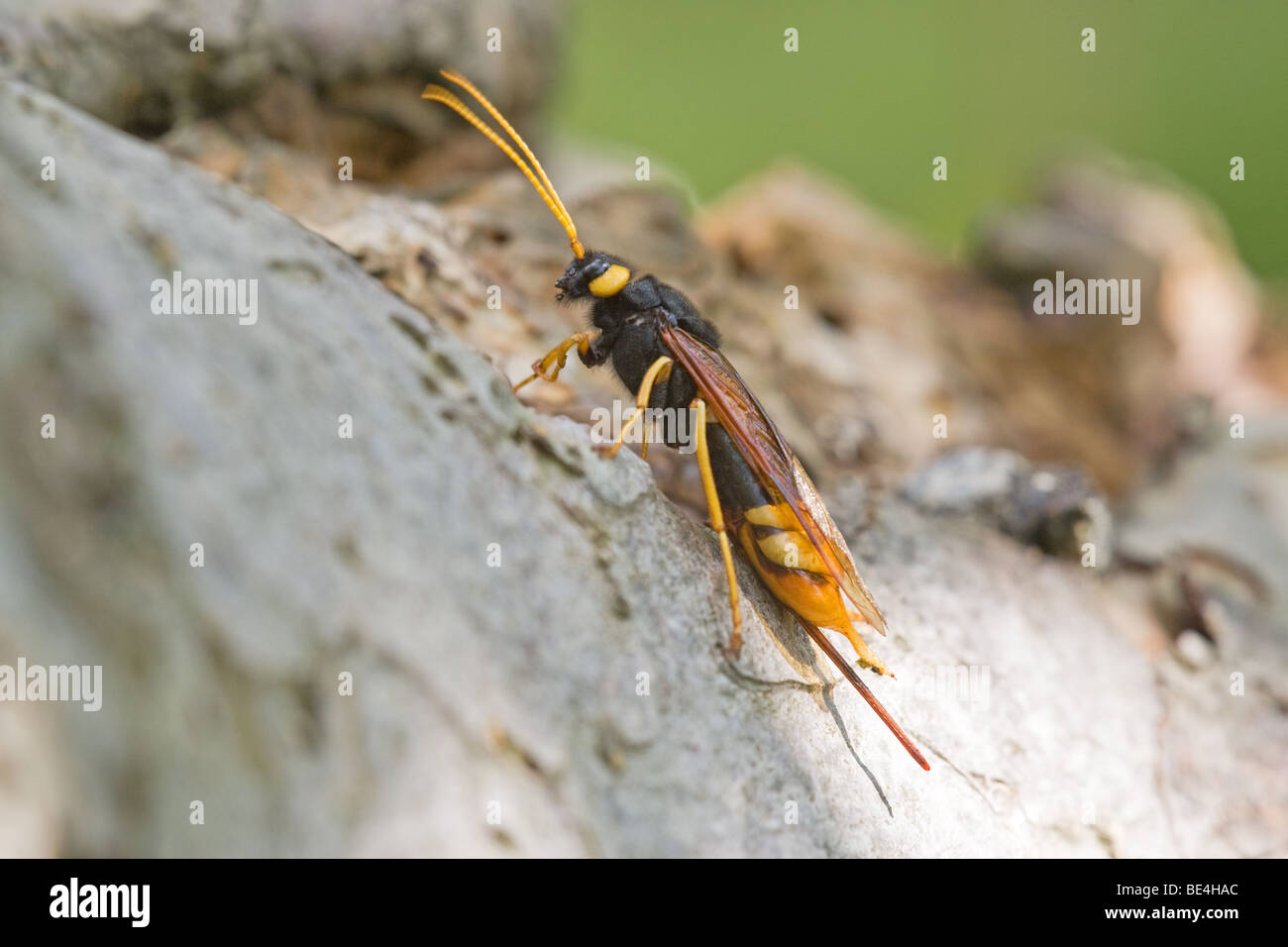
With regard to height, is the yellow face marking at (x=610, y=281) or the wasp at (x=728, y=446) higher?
the yellow face marking at (x=610, y=281)

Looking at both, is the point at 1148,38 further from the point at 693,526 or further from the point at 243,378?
the point at 243,378

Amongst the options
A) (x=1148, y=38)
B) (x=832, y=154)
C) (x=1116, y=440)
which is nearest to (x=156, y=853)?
(x=1116, y=440)

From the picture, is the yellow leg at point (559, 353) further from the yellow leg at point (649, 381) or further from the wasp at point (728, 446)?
the yellow leg at point (649, 381)

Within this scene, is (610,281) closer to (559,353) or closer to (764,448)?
(559,353)

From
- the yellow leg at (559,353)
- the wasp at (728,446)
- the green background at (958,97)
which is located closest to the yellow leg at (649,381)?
the wasp at (728,446)

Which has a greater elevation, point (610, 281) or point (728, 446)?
point (610, 281)

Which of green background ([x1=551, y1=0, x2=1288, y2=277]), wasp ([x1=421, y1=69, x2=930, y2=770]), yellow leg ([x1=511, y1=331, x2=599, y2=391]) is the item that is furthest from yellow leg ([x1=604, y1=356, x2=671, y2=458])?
green background ([x1=551, y1=0, x2=1288, y2=277])

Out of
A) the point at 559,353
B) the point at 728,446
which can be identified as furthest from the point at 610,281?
the point at 728,446
